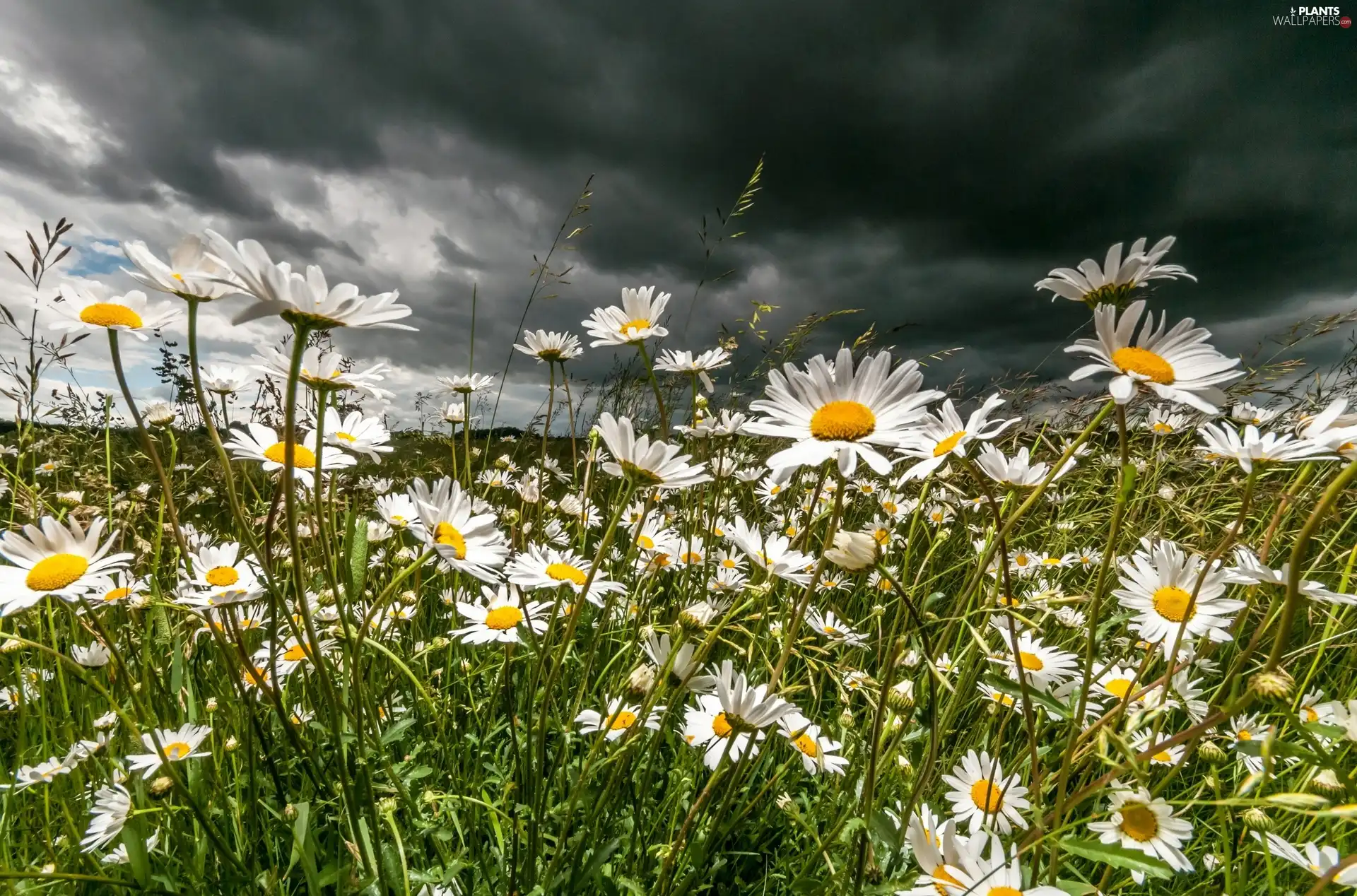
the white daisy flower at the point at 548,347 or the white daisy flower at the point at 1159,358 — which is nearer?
the white daisy flower at the point at 1159,358

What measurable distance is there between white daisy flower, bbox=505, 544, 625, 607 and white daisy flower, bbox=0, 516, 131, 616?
672mm

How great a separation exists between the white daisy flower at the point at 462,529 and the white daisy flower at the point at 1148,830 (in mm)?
1111

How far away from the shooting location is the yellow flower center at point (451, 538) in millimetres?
996

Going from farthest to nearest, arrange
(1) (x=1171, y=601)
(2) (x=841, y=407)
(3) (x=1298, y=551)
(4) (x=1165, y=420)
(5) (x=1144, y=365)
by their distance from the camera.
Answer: (4) (x=1165, y=420), (1) (x=1171, y=601), (2) (x=841, y=407), (5) (x=1144, y=365), (3) (x=1298, y=551)

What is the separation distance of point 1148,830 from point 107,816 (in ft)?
6.22

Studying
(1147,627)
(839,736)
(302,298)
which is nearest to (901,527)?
(839,736)

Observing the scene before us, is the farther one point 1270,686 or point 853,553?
point 853,553

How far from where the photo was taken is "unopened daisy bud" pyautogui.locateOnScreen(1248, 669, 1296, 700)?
742mm

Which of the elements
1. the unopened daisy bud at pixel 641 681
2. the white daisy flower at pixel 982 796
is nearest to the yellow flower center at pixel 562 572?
the unopened daisy bud at pixel 641 681

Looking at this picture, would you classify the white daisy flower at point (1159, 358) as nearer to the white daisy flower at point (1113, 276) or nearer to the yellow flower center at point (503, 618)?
the white daisy flower at point (1113, 276)

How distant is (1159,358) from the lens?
95 centimetres

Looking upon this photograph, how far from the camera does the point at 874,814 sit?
3.19 feet

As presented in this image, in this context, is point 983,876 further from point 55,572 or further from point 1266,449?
point 55,572

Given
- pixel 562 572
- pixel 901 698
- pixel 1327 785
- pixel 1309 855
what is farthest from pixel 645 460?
pixel 1309 855
